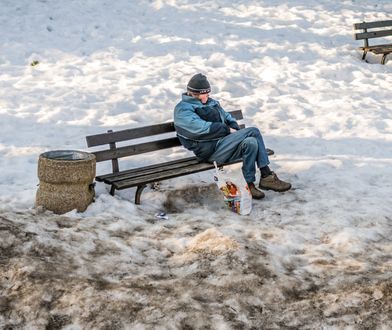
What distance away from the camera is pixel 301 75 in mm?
12094

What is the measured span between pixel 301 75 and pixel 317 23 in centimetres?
343

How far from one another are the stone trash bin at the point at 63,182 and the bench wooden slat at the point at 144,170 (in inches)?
17.9

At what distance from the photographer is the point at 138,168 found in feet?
24.8

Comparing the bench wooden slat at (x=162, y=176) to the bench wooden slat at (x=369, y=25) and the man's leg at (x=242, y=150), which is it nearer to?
the man's leg at (x=242, y=150)

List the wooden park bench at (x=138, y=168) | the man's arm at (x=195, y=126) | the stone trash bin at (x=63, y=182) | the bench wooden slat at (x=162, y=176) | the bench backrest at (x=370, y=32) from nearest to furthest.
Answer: the stone trash bin at (x=63, y=182) → the bench wooden slat at (x=162, y=176) → the wooden park bench at (x=138, y=168) → the man's arm at (x=195, y=126) → the bench backrest at (x=370, y=32)

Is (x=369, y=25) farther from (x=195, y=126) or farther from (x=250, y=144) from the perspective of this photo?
(x=195, y=126)

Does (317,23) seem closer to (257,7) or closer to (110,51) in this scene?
(257,7)

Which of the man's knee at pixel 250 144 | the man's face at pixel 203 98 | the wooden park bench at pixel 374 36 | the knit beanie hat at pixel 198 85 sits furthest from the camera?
the wooden park bench at pixel 374 36

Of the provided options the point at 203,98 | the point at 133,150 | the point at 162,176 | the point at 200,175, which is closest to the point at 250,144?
the point at 203,98

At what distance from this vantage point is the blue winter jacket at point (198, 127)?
24.6 ft

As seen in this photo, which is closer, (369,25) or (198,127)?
(198,127)

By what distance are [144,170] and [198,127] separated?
902 millimetres

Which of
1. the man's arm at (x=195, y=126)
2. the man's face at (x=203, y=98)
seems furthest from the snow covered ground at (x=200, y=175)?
the man's face at (x=203, y=98)

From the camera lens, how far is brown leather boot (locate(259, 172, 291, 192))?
754 centimetres
